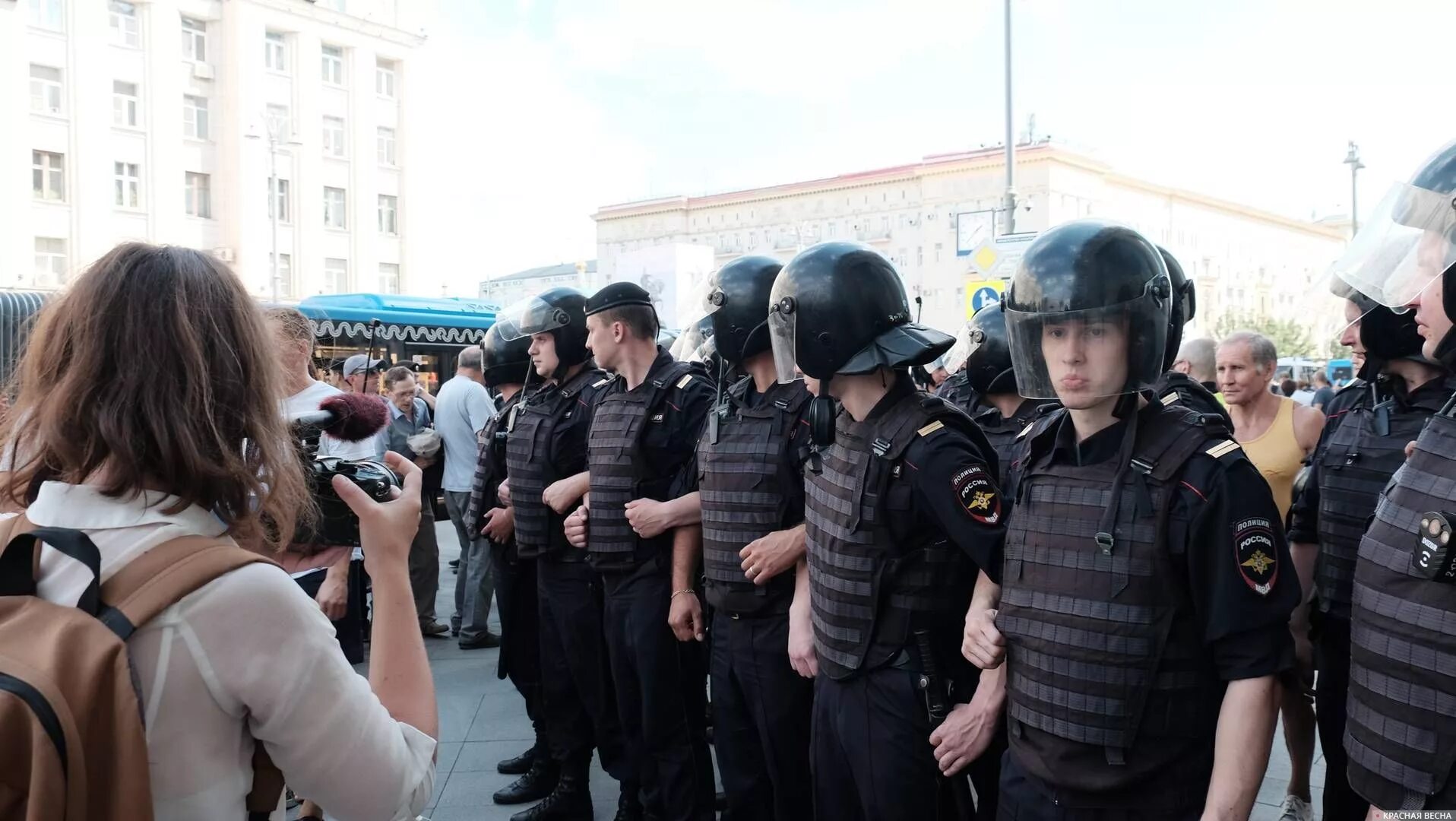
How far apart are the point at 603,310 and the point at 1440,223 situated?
9.84 feet

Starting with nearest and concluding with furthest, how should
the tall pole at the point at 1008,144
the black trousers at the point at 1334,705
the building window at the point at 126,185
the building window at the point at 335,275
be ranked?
Result: 1. the black trousers at the point at 1334,705
2. the tall pole at the point at 1008,144
3. the building window at the point at 126,185
4. the building window at the point at 335,275

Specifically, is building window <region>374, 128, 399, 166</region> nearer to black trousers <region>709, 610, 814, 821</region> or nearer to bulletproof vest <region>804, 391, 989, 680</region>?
black trousers <region>709, 610, 814, 821</region>

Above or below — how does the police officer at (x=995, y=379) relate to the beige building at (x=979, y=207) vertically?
below

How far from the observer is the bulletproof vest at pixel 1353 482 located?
318 cm

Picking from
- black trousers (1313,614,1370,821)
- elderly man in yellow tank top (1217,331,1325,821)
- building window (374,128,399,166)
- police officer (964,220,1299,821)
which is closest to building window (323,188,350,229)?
building window (374,128,399,166)

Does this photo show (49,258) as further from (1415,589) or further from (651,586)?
(1415,589)

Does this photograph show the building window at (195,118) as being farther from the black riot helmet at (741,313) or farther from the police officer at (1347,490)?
the police officer at (1347,490)

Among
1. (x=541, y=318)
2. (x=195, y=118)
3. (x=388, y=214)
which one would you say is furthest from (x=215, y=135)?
(x=541, y=318)

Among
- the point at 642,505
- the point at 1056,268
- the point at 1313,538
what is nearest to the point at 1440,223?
the point at 1056,268

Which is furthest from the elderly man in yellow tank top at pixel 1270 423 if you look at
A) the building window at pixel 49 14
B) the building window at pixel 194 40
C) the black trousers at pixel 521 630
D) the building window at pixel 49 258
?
the building window at pixel 194 40

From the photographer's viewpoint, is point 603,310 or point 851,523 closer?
point 851,523

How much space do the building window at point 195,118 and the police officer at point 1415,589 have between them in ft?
131

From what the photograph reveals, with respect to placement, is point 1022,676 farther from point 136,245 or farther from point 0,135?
point 0,135

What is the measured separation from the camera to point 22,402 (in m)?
1.44
